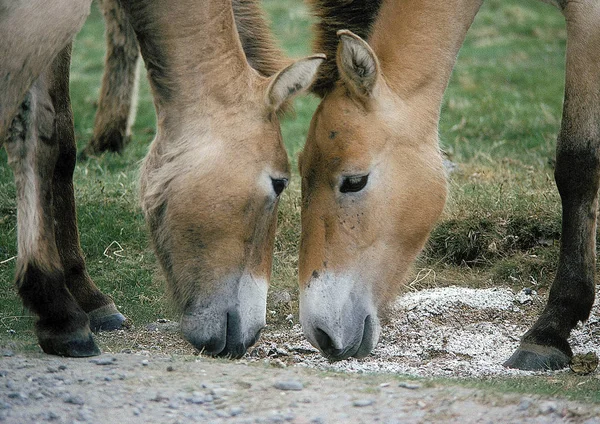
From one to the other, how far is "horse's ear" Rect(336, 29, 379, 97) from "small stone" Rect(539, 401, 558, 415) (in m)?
1.75

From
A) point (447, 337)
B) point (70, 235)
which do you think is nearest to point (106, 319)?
point (70, 235)

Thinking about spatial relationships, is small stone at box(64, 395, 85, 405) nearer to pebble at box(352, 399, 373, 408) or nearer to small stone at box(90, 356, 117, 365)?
small stone at box(90, 356, 117, 365)

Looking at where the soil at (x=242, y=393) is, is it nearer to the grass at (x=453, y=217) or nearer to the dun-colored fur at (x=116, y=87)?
the grass at (x=453, y=217)

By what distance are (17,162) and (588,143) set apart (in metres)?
2.94

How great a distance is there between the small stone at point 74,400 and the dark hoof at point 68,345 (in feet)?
2.45

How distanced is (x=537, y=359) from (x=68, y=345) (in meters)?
2.33

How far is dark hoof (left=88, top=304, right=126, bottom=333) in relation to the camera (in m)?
5.21

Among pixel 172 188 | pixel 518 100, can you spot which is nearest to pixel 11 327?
pixel 172 188

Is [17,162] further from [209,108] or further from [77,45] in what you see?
[77,45]

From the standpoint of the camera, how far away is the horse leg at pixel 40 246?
4.21 meters

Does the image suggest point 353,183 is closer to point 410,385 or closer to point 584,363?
point 410,385

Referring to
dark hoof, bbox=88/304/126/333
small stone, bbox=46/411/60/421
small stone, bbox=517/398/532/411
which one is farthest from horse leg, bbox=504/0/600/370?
small stone, bbox=46/411/60/421

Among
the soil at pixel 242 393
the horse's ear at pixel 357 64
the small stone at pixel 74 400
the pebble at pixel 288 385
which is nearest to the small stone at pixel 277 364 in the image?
the soil at pixel 242 393

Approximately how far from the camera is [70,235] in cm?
529
